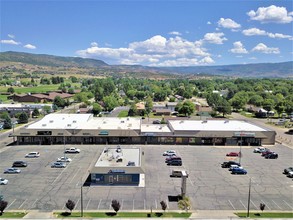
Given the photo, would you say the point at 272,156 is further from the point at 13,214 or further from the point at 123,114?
the point at 123,114

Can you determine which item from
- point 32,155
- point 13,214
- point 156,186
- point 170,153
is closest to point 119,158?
point 156,186

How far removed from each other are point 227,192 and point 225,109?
71.7 m

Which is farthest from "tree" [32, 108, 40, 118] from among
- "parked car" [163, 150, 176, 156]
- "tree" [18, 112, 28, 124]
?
→ "parked car" [163, 150, 176, 156]

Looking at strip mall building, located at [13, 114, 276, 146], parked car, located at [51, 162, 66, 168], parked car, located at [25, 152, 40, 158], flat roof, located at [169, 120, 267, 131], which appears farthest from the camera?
flat roof, located at [169, 120, 267, 131]

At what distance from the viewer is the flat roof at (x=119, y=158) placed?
47.4 meters

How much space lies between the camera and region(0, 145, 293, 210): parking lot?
38594 millimetres

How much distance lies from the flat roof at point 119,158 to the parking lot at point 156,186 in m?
3.09

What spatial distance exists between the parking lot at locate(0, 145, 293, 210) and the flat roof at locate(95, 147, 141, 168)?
309 centimetres

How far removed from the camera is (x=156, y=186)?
44.2 m

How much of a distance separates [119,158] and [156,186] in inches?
348

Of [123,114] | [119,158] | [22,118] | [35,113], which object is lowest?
[123,114]

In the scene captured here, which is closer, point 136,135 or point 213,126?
point 136,135

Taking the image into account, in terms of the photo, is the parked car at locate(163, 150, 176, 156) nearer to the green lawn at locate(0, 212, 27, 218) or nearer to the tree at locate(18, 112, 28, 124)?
the green lawn at locate(0, 212, 27, 218)

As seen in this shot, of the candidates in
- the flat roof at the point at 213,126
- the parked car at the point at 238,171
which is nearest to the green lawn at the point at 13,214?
the parked car at the point at 238,171
